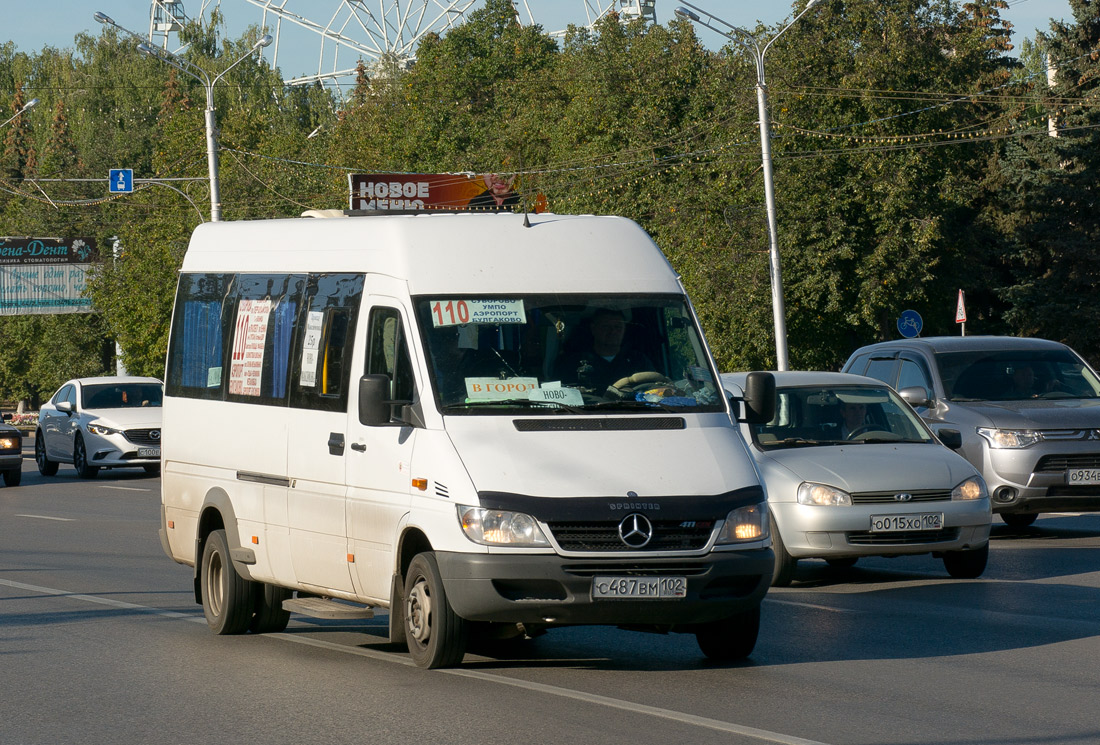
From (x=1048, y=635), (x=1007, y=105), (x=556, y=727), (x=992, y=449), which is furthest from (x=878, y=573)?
(x=1007, y=105)

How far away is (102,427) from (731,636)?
68.5 feet

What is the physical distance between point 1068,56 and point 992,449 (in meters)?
43.0

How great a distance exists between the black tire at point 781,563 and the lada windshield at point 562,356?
321cm

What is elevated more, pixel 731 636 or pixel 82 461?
pixel 731 636

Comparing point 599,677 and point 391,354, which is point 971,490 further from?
point 391,354

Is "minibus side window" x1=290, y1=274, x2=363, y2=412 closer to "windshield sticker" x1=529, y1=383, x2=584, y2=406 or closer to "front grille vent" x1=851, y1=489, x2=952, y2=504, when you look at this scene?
"windshield sticker" x1=529, y1=383, x2=584, y2=406

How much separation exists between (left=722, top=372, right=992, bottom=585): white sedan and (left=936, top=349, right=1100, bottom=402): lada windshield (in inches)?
135

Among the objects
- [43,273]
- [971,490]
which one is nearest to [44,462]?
[971,490]

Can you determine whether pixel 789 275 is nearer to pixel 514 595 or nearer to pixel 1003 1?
pixel 1003 1

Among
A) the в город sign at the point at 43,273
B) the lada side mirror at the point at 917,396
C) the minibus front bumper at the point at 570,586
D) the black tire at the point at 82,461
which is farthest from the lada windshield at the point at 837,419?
the в город sign at the point at 43,273

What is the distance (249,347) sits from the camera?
10297 mm

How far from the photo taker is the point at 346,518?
888cm

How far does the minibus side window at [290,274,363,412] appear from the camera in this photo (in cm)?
914

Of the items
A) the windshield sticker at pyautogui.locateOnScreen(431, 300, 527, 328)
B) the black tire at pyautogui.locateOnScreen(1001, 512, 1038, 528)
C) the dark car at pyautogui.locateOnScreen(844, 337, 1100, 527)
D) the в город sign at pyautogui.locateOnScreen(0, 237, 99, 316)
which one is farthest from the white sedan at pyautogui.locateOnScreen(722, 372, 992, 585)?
the в город sign at pyautogui.locateOnScreen(0, 237, 99, 316)
